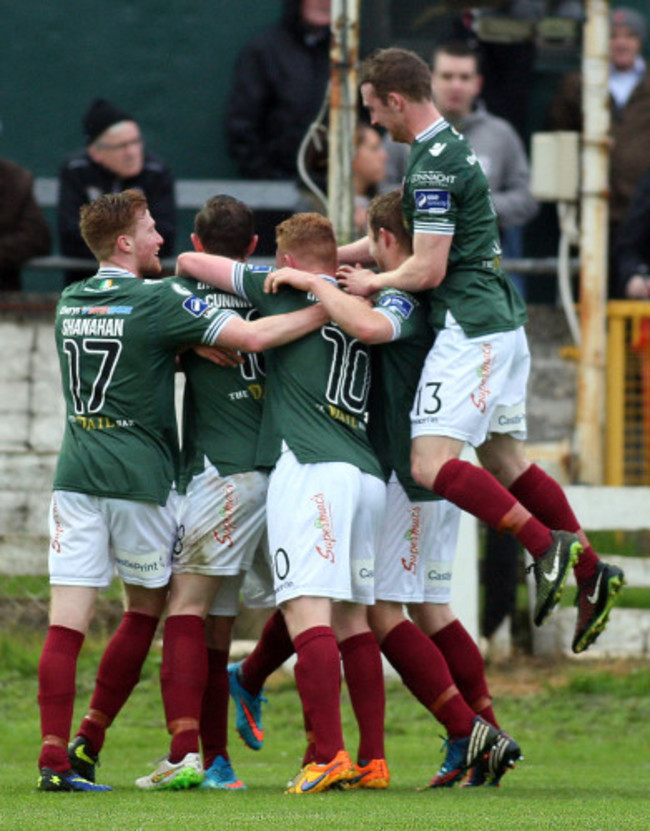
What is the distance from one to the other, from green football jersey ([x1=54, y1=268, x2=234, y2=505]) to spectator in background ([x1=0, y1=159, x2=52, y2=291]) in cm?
570

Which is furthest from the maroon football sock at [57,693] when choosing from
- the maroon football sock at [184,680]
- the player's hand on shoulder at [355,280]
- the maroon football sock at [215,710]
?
the player's hand on shoulder at [355,280]

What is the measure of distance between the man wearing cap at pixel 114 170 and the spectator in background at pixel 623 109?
2962 mm

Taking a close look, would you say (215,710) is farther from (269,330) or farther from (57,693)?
(269,330)

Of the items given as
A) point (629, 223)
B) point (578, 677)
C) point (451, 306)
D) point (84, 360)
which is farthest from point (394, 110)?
point (629, 223)

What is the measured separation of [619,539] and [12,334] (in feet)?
13.9

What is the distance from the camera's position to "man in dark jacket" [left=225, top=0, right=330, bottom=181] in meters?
13.8

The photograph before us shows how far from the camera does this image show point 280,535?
7594 mm

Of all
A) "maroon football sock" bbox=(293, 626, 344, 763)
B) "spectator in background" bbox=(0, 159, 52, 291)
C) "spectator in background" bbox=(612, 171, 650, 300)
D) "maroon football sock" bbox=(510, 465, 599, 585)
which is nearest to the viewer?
"maroon football sock" bbox=(293, 626, 344, 763)

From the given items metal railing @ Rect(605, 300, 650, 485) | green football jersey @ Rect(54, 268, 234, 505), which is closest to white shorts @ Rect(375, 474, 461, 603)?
green football jersey @ Rect(54, 268, 234, 505)

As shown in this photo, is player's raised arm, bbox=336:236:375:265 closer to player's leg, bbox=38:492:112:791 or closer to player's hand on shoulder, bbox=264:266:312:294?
player's hand on shoulder, bbox=264:266:312:294

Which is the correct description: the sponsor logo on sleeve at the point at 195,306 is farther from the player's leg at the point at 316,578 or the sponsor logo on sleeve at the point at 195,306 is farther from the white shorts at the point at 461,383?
the white shorts at the point at 461,383

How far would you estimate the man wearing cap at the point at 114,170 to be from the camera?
12.9m

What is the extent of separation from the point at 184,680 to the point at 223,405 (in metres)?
1.11

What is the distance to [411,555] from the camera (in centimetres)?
809
